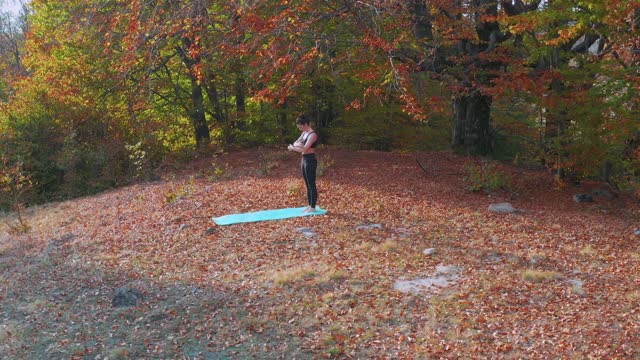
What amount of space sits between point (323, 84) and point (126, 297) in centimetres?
1005

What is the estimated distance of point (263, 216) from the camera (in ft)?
28.4

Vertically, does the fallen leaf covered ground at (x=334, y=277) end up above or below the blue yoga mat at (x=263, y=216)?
below

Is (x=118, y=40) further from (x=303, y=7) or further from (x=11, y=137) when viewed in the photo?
(x=303, y=7)

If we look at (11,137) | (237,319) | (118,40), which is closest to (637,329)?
(237,319)

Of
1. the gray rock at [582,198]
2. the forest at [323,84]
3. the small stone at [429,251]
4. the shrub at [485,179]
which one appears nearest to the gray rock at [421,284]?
the small stone at [429,251]

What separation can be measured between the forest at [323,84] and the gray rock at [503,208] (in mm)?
1677

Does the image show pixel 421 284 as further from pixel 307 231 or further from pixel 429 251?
pixel 307 231

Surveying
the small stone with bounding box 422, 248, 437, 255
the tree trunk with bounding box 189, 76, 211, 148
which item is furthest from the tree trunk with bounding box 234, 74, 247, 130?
the small stone with bounding box 422, 248, 437, 255

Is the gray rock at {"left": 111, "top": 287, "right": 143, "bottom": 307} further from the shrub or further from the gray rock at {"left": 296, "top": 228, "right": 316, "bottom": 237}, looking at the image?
the shrub

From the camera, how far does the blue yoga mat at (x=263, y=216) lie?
27.8 ft

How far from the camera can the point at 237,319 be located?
538 cm

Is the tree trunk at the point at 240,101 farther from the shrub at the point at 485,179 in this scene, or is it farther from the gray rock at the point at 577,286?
the gray rock at the point at 577,286

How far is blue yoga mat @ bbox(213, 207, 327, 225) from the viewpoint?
8467 mm

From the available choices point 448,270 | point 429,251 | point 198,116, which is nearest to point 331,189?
point 429,251
